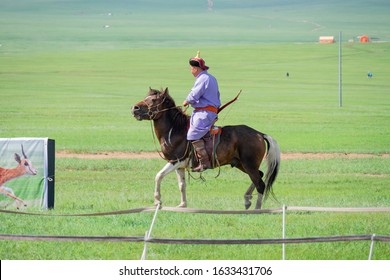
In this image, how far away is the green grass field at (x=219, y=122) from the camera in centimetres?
1265

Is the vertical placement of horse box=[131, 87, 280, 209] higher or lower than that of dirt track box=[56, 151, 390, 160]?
higher

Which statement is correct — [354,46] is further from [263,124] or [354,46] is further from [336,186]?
[336,186]

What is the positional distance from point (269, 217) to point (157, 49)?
9883 centimetres

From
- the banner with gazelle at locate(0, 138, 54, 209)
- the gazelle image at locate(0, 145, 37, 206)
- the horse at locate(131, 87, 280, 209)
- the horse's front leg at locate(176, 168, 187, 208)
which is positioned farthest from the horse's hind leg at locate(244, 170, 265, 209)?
the gazelle image at locate(0, 145, 37, 206)

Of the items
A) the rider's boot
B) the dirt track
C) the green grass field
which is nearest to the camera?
the green grass field

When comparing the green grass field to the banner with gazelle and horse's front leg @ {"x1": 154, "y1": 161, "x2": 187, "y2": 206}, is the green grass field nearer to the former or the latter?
the banner with gazelle

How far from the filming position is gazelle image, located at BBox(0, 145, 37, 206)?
1506 cm

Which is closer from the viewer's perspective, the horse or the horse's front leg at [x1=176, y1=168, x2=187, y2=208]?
the horse's front leg at [x1=176, y1=168, x2=187, y2=208]

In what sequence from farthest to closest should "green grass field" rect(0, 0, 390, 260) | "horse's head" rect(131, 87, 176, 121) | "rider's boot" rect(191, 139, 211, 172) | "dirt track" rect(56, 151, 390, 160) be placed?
"dirt track" rect(56, 151, 390, 160) → "horse's head" rect(131, 87, 176, 121) → "rider's boot" rect(191, 139, 211, 172) → "green grass field" rect(0, 0, 390, 260)

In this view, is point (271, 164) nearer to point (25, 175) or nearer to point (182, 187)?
point (182, 187)

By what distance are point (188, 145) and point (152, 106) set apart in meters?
0.83

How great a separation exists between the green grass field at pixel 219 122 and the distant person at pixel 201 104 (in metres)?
1.18

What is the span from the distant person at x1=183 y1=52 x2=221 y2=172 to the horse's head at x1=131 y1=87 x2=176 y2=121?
0.59m
